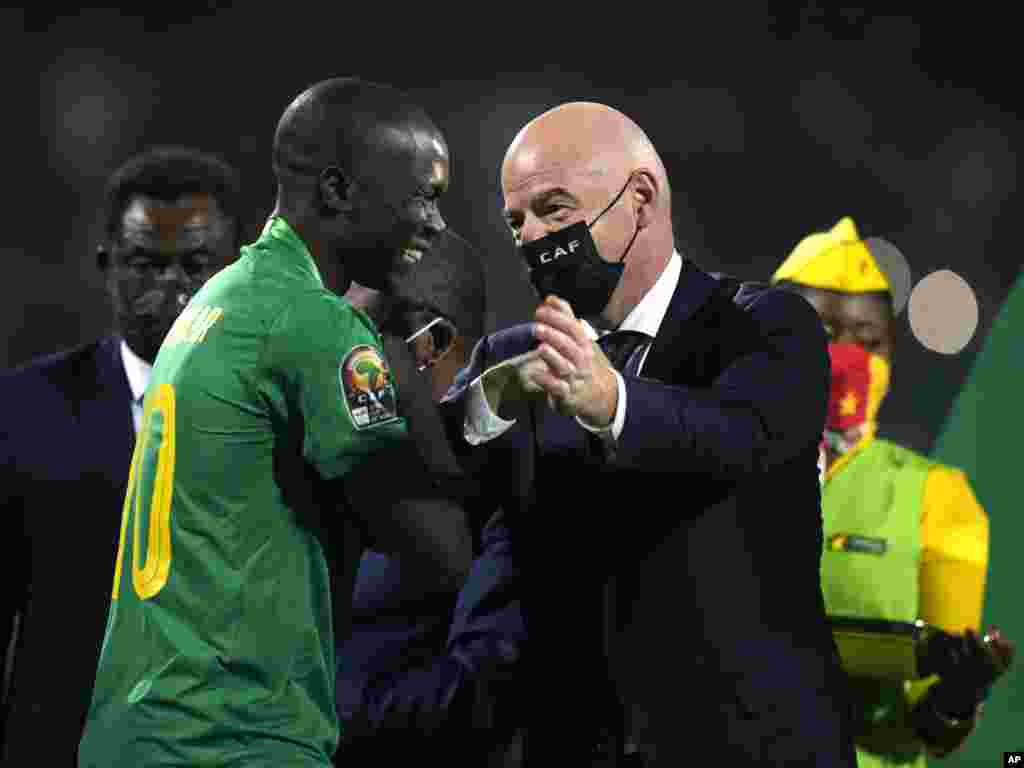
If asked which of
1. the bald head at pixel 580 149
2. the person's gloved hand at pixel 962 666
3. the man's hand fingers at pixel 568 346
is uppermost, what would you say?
the bald head at pixel 580 149

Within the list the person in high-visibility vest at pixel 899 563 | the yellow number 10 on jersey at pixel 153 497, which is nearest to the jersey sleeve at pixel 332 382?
the yellow number 10 on jersey at pixel 153 497

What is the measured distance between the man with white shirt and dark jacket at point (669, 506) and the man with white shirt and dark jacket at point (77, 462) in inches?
30.7

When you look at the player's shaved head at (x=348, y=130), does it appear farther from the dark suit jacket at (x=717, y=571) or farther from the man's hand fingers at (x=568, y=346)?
the dark suit jacket at (x=717, y=571)

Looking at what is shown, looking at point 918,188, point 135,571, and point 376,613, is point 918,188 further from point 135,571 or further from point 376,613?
point 135,571

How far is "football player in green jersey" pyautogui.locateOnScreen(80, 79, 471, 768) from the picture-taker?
6.25ft

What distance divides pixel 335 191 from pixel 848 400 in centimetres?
203

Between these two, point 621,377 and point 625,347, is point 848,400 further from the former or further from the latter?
point 621,377

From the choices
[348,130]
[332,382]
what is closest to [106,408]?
[348,130]

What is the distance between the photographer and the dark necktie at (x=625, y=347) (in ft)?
7.72

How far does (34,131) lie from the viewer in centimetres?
518

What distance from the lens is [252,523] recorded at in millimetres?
1933

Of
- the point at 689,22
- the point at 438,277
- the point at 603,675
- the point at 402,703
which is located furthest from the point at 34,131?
the point at 603,675

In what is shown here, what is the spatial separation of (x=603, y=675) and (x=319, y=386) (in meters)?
0.61

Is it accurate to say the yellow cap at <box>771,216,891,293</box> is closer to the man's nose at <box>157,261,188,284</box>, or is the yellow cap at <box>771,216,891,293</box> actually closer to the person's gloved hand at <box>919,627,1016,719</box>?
the person's gloved hand at <box>919,627,1016,719</box>
